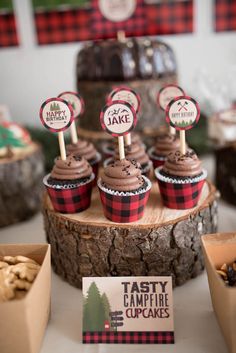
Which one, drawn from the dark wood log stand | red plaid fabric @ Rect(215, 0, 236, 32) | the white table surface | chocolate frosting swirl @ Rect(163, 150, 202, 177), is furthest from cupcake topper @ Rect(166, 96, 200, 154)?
red plaid fabric @ Rect(215, 0, 236, 32)

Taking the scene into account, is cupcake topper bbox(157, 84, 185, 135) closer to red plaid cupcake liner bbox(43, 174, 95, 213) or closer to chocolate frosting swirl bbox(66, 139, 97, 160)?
chocolate frosting swirl bbox(66, 139, 97, 160)

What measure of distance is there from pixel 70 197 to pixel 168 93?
661 millimetres

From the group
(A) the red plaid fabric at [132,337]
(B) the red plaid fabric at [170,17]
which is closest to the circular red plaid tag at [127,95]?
(A) the red plaid fabric at [132,337]

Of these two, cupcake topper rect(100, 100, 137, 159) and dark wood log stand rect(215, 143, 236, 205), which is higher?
cupcake topper rect(100, 100, 137, 159)

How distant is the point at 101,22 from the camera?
A: 3.40 m

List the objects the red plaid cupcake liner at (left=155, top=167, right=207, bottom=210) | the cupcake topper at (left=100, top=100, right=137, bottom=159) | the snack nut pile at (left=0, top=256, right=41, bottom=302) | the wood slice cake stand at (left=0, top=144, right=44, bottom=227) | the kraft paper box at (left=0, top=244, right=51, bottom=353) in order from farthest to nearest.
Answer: the wood slice cake stand at (left=0, top=144, right=44, bottom=227)
the red plaid cupcake liner at (left=155, top=167, right=207, bottom=210)
the cupcake topper at (left=100, top=100, right=137, bottom=159)
the snack nut pile at (left=0, top=256, right=41, bottom=302)
the kraft paper box at (left=0, top=244, right=51, bottom=353)

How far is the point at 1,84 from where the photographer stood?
11.8ft

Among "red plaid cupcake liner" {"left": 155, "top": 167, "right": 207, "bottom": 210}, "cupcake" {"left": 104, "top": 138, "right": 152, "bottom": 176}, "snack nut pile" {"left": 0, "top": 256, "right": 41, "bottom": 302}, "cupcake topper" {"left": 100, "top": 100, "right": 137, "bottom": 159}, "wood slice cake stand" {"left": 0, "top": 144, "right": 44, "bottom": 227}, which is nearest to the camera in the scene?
"snack nut pile" {"left": 0, "top": 256, "right": 41, "bottom": 302}

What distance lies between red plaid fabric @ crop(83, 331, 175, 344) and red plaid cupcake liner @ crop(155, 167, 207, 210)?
1.64 feet

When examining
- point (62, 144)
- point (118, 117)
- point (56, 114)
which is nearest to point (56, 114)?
point (56, 114)

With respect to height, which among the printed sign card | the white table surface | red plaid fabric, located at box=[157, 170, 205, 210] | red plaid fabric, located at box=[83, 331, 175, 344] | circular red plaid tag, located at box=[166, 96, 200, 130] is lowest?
the white table surface

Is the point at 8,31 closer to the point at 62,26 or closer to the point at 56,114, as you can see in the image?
the point at 62,26

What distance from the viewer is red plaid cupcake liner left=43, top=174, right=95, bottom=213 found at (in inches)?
65.4

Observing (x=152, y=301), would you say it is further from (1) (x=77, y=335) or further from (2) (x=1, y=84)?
(2) (x=1, y=84)
